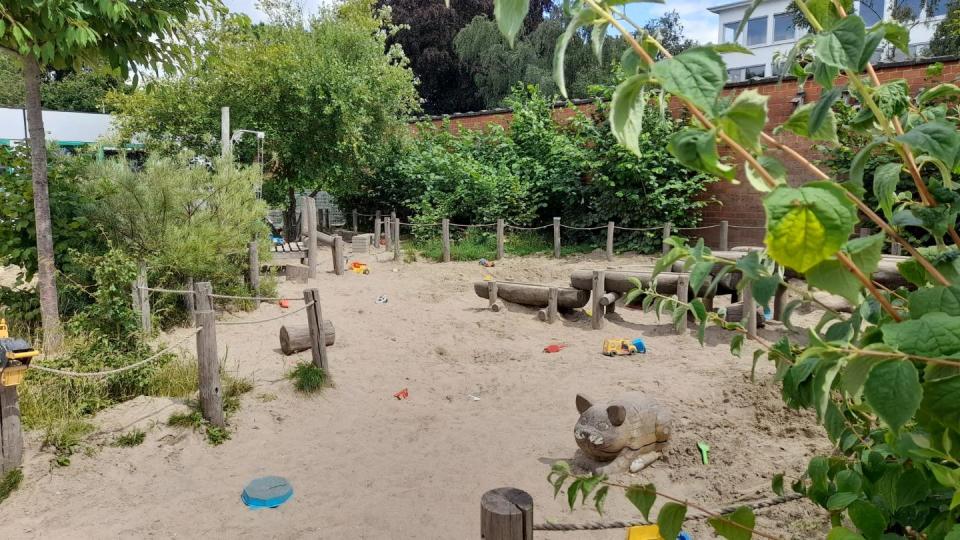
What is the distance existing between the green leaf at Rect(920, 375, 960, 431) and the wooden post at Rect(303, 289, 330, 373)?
5947mm

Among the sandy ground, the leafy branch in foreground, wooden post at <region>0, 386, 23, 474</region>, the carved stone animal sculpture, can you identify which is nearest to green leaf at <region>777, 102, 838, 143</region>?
the leafy branch in foreground

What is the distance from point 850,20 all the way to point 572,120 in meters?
13.9

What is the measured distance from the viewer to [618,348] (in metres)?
7.40

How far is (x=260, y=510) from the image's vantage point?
4.30 meters

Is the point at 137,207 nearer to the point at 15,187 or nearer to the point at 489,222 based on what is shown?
the point at 15,187

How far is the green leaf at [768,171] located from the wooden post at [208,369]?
502 centimetres

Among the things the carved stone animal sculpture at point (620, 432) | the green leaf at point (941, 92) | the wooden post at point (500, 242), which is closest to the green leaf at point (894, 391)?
the green leaf at point (941, 92)

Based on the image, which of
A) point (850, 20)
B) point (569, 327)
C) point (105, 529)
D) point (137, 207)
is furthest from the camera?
point (569, 327)

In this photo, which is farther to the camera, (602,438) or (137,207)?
(137,207)

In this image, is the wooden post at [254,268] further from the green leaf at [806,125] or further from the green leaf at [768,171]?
the green leaf at [768,171]

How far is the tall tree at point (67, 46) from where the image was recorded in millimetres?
4906

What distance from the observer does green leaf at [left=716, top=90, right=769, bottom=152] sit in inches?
27.7

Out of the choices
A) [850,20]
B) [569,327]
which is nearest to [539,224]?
[569,327]

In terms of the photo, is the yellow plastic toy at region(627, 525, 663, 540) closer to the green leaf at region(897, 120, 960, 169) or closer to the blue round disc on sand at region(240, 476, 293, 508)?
the blue round disc on sand at region(240, 476, 293, 508)
